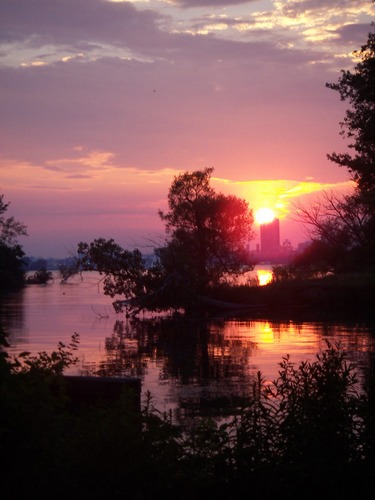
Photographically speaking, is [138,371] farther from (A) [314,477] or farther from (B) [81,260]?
(B) [81,260]

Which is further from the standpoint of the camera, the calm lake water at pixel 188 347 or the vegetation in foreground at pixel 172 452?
the calm lake water at pixel 188 347

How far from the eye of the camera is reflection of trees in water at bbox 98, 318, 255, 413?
58.0ft

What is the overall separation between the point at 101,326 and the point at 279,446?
121 feet

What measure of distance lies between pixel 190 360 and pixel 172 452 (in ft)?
62.0

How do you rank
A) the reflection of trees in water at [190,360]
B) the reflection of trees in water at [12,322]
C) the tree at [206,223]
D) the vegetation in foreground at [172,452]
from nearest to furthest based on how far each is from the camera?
the vegetation in foreground at [172,452]
the reflection of trees in water at [190,360]
the reflection of trees in water at [12,322]
the tree at [206,223]

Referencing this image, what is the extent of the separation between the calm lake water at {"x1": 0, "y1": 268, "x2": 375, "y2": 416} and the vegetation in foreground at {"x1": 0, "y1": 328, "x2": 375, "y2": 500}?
694 cm

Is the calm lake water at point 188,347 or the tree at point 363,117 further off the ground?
the tree at point 363,117

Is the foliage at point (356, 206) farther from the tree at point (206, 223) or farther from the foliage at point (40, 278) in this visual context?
the foliage at point (40, 278)

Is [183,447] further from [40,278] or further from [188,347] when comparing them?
[40,278]

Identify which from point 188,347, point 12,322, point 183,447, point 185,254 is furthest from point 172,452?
point 185,254

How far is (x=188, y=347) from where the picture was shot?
104 ft

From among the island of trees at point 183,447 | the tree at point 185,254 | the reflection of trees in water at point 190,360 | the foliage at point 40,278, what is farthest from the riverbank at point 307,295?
the foliage at point 40,278

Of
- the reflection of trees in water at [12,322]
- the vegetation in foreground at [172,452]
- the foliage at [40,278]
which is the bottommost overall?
the reflection of trees in water at [12,322]

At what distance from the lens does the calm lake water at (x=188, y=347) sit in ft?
62.7
